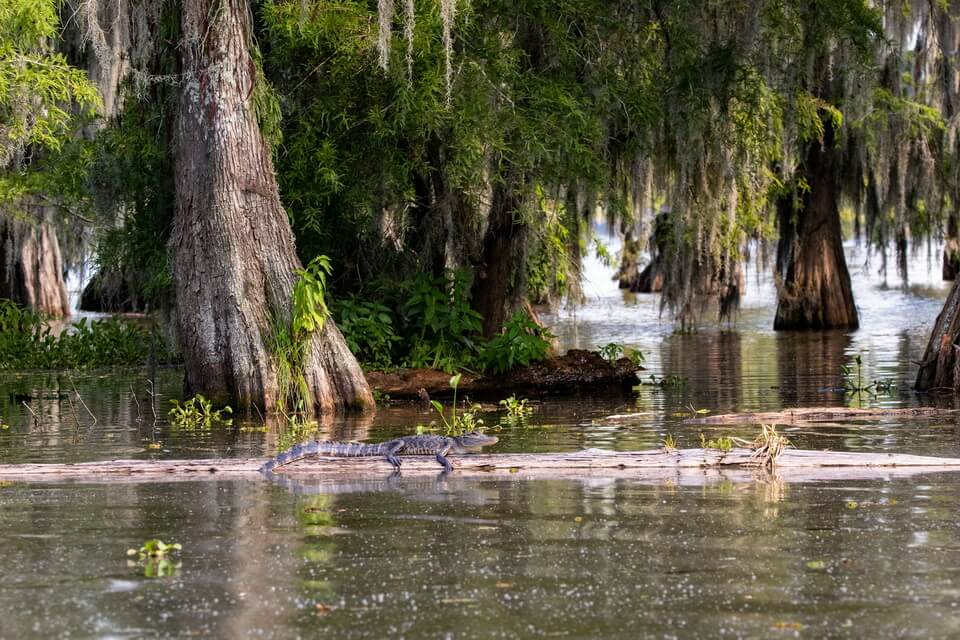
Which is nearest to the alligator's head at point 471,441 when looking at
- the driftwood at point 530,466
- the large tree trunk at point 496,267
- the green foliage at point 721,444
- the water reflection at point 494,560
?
the driftwood at point 530,466

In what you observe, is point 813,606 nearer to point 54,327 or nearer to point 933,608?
point 933,608

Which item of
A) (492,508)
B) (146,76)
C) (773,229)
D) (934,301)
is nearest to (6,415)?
(146,76)

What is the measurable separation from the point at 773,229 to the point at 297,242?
13.0 metres

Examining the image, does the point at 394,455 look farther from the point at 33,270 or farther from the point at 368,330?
the point at 33,270

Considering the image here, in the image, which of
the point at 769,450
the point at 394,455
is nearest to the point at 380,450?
the point at 394,455

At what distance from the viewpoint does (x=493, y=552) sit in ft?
24.0

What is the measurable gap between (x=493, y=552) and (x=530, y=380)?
30.7 ft

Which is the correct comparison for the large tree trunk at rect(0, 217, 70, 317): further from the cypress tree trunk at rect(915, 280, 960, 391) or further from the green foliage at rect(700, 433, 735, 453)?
the green foliage at rect(700, 433, 735, 453)

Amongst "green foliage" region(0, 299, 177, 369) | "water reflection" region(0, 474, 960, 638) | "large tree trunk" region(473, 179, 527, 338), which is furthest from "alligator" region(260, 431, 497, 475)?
"green foliage" region(0, 299, 177, 369)

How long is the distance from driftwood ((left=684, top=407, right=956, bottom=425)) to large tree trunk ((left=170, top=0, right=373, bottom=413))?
11.4 feet

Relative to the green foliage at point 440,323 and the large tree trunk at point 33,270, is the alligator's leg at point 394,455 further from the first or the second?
the large tree trunk at point 33,270

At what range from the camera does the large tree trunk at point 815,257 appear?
87.8 feet

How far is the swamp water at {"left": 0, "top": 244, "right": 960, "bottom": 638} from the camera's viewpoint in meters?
6.00

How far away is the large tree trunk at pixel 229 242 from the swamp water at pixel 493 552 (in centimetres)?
213
